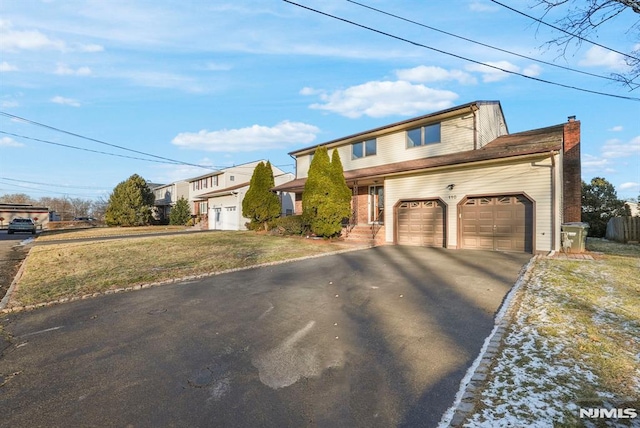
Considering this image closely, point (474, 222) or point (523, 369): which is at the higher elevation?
point (474, 222)

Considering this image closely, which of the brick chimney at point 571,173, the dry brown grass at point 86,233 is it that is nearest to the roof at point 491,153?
the brick chimney at point 571,173

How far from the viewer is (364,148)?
1984 centimetres

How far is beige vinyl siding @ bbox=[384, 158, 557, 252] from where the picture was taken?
11.1m

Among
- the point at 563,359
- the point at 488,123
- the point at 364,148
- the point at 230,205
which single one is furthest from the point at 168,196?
the point at 563,359

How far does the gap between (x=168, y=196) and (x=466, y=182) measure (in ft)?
150

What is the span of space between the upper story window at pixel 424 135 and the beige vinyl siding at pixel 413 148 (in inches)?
8.7

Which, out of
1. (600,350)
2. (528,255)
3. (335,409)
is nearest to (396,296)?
(600,350)

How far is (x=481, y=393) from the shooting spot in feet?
9.75

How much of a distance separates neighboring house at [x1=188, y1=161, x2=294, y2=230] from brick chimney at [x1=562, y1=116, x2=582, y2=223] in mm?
19081

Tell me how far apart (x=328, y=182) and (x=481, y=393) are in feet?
45.3

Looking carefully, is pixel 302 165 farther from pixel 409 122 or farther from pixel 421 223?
pixel 421 223

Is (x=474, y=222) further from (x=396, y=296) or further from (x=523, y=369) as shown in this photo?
(x=523, y=369)

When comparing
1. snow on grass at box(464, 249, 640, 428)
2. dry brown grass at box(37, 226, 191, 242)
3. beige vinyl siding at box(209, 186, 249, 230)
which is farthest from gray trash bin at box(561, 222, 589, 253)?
dry brown grass at box(37, 226, 191, 242)

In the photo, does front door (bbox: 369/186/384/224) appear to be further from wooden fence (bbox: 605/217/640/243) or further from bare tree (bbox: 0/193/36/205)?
bare tree (bbox: 0/193/36/205)
